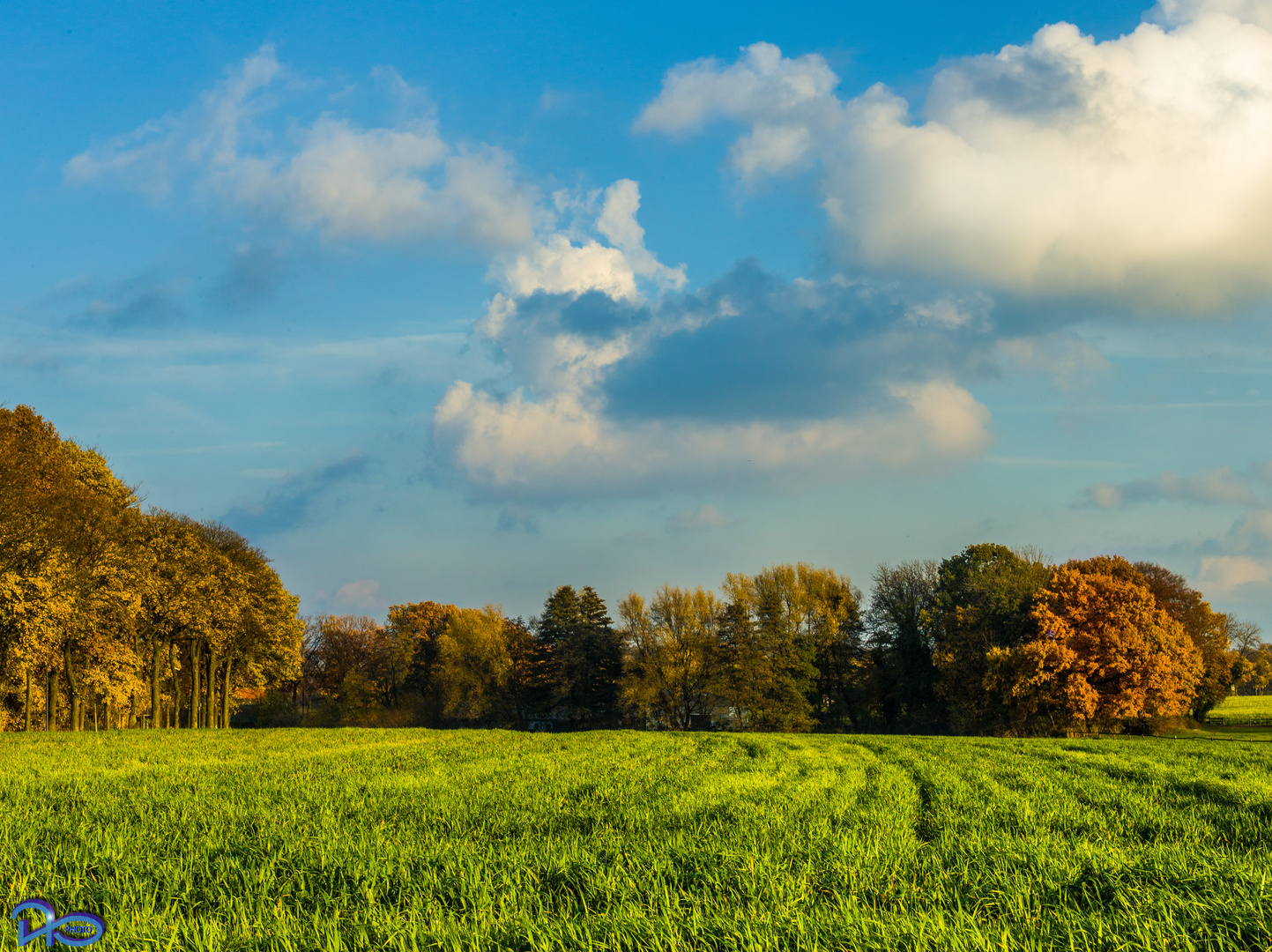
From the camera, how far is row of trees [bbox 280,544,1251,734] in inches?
1870

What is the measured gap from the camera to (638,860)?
21.8 feet

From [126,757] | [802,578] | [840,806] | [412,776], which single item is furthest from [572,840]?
[802,578]

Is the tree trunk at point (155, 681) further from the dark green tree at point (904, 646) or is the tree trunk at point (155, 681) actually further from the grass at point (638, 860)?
the dark green tree at point (904, 646)

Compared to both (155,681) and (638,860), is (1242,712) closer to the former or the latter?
(638,860)

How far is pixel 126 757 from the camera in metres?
20.7

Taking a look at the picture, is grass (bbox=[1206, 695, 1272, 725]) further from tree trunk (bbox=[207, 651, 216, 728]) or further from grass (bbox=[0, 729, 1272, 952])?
tree trunk (bbox=[207, 651, 216, 728])

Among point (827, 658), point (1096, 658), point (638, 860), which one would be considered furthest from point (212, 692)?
point (1096, 658)

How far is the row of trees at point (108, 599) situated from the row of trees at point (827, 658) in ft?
93.1

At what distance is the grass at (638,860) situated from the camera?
4637mm

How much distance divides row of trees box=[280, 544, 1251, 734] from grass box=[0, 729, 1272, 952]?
120 ft

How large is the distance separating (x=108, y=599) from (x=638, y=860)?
42579 millimetres

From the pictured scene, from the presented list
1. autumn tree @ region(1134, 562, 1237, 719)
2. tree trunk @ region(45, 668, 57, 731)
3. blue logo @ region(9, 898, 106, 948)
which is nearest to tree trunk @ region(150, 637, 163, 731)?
tree trunk @ region(45, 668, 57, 731)

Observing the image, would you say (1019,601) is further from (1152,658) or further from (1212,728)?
(1212,728)

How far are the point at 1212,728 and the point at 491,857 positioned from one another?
80.5 meters
